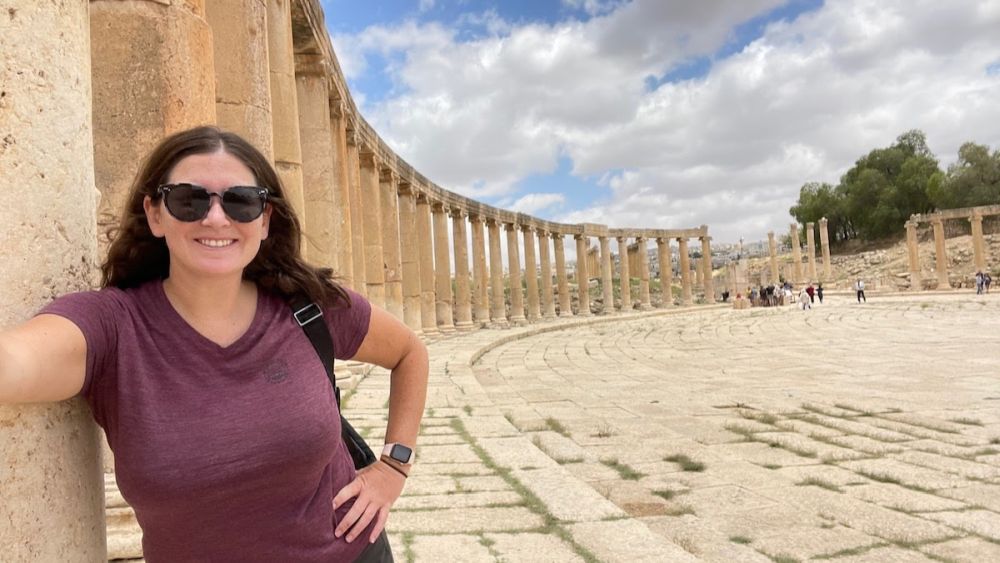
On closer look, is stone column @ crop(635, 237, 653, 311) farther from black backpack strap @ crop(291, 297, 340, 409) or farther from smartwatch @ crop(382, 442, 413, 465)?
black backpack strap @ crop(291, 297, 340, 409)

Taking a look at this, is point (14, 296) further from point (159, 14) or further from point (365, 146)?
point (365, 146)

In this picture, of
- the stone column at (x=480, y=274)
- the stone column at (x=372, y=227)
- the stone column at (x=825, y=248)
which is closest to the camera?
the stone column at (x=372, y=227)

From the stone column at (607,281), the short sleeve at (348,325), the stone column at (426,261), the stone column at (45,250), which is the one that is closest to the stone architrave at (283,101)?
the short sleeve at (348,325)

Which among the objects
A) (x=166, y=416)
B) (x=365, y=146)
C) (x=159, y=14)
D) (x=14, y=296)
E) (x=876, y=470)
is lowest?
(x=876, y=470)

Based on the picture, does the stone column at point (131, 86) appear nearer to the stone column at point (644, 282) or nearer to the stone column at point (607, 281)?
the stone column at point (607, 281)

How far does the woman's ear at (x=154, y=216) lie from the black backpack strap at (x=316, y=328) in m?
0.42

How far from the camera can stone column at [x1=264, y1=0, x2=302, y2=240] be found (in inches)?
361

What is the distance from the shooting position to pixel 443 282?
26.0m

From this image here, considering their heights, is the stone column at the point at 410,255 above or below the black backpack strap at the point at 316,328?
above

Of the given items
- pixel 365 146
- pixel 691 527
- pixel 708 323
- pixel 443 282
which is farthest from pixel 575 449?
pixel 708 323

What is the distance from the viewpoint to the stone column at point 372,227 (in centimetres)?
1709

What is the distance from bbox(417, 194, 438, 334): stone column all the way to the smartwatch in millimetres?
21059

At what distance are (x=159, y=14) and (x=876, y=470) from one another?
6.57m

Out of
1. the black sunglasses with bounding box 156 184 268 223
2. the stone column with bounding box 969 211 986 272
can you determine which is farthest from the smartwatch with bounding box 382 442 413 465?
the stone column with bounding box 969 211 986 272
